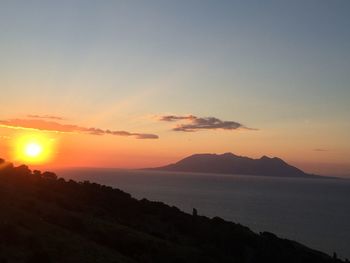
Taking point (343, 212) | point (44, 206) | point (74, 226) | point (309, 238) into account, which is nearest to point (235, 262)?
point (74, 226)

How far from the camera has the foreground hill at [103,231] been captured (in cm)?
2637

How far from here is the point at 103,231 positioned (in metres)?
33.8

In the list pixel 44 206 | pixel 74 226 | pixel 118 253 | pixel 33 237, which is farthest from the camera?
pixel 44 206

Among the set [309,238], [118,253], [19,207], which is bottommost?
[309,238]

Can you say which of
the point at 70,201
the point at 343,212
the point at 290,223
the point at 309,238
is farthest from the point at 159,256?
the point at 343,212

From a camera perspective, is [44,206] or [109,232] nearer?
[109,232]

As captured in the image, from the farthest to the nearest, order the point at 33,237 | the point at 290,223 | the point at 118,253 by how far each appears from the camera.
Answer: the point at 290,223 → the point at 118,253 → the point at 33,237

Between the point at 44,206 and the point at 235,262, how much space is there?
1519 cm

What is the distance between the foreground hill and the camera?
86.5 ft

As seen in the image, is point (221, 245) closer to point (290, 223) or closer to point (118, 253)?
point (118, 253)

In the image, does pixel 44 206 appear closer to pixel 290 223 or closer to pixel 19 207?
pixel 19 207

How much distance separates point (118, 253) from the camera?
29531 millimetres

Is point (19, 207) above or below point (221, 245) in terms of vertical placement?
above

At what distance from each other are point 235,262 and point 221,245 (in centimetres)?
574
